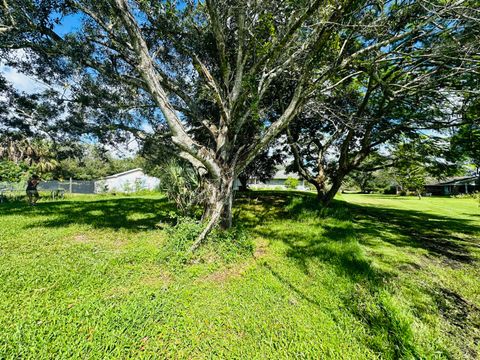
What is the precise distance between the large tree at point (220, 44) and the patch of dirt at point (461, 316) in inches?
146

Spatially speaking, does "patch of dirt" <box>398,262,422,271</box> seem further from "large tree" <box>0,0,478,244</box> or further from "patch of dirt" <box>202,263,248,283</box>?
"large tree" <box>0,0,478,244</box>

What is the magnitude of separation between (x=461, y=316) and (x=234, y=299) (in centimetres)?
286

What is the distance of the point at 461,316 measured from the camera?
8.79 feet

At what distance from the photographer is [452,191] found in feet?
102

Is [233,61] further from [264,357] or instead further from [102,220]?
[264,357]

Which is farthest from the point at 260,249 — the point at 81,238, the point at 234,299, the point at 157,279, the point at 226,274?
the point at 81,238

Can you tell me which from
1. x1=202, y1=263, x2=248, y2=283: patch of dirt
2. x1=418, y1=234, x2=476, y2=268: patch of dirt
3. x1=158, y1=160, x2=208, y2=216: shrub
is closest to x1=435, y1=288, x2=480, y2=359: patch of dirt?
Answer: x1=418, y1=234, x2=476, y2=268: patch of dirt

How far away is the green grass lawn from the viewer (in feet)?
6.94

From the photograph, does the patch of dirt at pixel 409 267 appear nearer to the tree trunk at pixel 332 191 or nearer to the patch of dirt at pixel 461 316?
the patch of dirt at pixel 461 316

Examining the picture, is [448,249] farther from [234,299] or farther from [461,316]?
[234,299]

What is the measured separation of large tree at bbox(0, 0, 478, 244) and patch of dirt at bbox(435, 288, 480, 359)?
146 inches

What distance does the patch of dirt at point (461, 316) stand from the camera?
2305 mm

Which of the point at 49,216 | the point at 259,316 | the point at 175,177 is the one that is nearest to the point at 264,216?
the point at 175,177

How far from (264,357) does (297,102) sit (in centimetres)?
444
